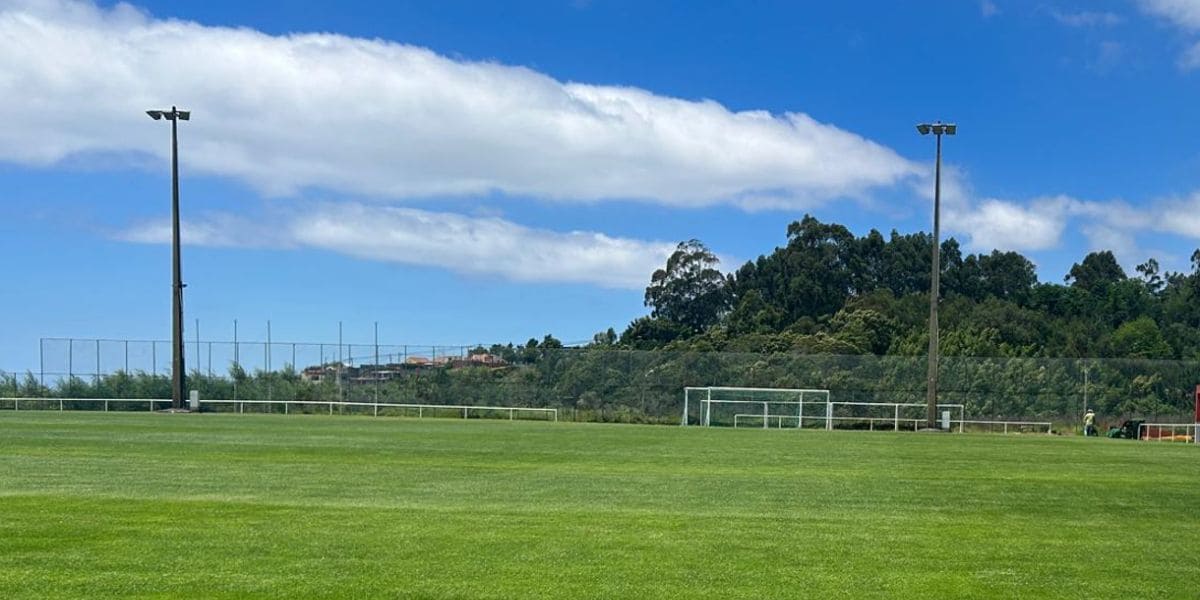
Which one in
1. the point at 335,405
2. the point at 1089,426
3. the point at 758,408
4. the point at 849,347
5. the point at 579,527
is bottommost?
the point at 579,527

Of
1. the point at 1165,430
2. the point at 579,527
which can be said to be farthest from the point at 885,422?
the point at 579,527

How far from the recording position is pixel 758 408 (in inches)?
1949

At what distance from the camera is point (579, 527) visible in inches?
429

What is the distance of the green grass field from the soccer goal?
2833 cm

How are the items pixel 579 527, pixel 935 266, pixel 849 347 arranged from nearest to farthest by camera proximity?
pixel 579 527 < pixel 935 266 < pixel 849 347

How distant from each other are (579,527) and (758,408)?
39.3 m

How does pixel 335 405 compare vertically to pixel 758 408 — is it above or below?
above

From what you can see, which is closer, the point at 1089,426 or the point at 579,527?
the point at 579,527

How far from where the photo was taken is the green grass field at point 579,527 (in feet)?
27.3

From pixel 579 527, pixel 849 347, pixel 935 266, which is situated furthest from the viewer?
pixel 849 347

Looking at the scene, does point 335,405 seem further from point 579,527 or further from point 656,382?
point 579,527

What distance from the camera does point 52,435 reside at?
80.2 feet

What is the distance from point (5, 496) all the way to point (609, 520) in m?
6.50

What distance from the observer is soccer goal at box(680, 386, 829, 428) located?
48.9 meters
